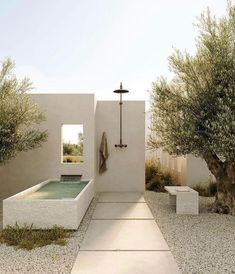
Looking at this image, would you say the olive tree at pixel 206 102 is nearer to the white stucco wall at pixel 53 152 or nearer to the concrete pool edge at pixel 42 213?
the concrete pool edge at pixel 42 213

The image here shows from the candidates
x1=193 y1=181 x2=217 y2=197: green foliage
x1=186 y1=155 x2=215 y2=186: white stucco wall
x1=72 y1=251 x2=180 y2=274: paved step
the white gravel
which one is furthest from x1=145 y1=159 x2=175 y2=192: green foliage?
x1=72 y1=251 x2=180 y2=274: paved step

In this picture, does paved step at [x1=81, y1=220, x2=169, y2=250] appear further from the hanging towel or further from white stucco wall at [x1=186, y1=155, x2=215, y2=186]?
the hanging towel

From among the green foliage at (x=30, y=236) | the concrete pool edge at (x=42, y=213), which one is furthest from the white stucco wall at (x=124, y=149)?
the green foliage at (x=30, y=236)

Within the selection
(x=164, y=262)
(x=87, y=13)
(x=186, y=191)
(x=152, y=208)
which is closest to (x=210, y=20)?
(x=87, y=13)

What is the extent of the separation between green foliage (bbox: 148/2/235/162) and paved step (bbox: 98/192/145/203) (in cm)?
251

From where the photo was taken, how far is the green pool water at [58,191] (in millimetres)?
7596

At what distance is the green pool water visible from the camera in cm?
760

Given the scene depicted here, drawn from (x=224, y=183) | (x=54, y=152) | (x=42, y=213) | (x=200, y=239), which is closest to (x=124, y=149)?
(x=54, y=152)

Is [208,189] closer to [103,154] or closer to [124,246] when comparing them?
[103,154]

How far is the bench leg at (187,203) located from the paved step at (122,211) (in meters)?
0.76

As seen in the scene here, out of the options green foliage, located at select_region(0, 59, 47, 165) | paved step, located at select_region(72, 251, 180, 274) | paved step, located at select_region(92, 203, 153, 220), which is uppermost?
green foliage, located at select_region(0, 59, 47, 165)

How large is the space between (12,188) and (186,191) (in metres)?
6.04

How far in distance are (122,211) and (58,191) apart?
5.87 feet

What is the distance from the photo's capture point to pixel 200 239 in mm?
5746
